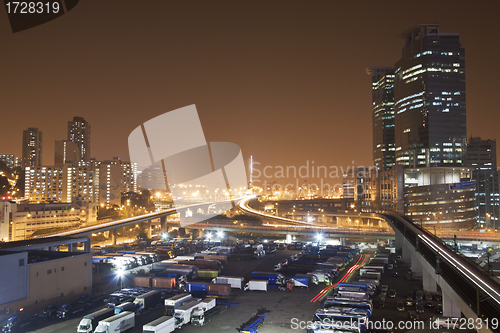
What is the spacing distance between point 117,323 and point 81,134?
138546 mm

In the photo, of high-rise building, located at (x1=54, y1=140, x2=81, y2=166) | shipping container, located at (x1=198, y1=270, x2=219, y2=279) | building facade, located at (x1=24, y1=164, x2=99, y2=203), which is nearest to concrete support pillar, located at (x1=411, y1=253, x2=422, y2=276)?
shipping container, located at (x1=198, y1=270, x2=219, y2=279)

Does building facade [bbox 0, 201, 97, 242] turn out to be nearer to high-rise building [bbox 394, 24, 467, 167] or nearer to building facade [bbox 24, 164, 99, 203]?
building facade [bbox 24, 164, 99, 203]

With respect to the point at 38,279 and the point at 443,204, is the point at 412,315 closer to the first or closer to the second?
the point at 38,279

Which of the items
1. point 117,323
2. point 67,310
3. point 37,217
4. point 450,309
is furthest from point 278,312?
point 37,217

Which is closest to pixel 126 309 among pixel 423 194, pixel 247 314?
pixel 247 314

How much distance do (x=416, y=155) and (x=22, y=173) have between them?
219 feet

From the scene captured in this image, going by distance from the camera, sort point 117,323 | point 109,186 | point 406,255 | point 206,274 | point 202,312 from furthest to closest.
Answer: point 109,186, point 406,255, point 206,274, point 202,312, point 117,323

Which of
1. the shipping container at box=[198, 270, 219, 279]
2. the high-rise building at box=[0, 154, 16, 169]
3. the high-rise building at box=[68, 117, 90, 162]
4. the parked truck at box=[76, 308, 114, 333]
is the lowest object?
the shipping container at box=[198, 270, 219, 279]

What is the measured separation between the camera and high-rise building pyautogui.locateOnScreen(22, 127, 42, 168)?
113062mm

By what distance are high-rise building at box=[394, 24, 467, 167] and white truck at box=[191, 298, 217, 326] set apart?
49.4 metres

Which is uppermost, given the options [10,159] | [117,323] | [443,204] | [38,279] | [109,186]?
[10,159]

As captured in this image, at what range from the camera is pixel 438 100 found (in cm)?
5366

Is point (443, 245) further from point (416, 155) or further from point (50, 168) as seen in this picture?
point (50, 168)

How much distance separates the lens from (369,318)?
12266 mm
